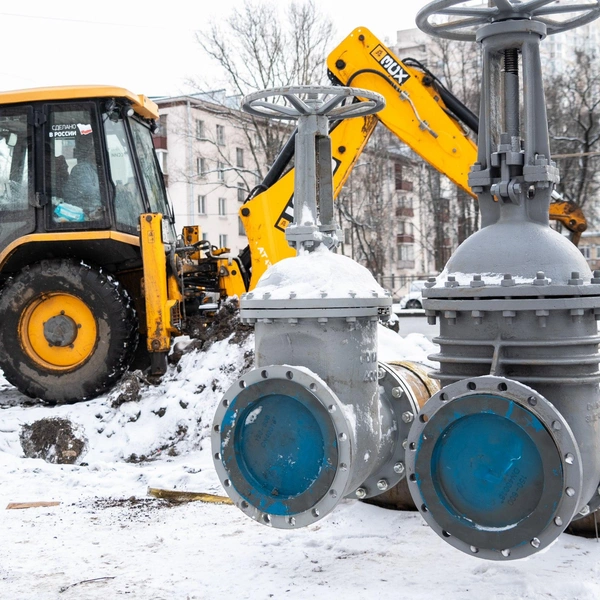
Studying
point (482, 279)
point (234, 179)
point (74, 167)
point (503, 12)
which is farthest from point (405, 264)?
point (482, 279)

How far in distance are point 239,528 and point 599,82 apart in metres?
29.8

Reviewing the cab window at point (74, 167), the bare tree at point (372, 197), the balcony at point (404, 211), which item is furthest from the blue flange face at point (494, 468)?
the balcony at point (404, 211)

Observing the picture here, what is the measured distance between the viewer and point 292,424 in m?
3.37

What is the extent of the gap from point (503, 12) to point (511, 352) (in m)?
1.38

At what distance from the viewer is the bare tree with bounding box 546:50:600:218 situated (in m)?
28.6

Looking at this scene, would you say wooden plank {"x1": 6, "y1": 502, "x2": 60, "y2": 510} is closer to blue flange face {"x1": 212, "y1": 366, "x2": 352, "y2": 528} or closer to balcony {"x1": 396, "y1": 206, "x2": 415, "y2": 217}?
blue flange face {"x1": 212, "y1": 366, "x2": 352, "y2": 528}

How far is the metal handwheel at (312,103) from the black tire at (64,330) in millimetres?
4397

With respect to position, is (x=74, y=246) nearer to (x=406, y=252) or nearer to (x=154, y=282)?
(x=154, y=282)

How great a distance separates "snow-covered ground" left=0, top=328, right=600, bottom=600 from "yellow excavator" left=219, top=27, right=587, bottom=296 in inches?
106

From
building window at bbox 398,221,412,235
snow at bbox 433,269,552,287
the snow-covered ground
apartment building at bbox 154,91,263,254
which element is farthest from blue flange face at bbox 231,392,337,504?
building window at bbox 398,221,412,235

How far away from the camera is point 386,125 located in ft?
27.8

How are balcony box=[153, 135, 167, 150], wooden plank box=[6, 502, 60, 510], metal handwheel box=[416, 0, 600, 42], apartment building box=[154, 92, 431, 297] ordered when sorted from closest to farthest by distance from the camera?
metal handwheel box=[416, 0, 600, 42]
wooden plank box=[6, 502, 60, 510]
apartment building box=[154, 92, 431, 297]
balcony box=[153, 135, 167, 150]

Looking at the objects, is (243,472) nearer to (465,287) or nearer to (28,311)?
(465,287)

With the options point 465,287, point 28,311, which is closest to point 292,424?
point 465,287
